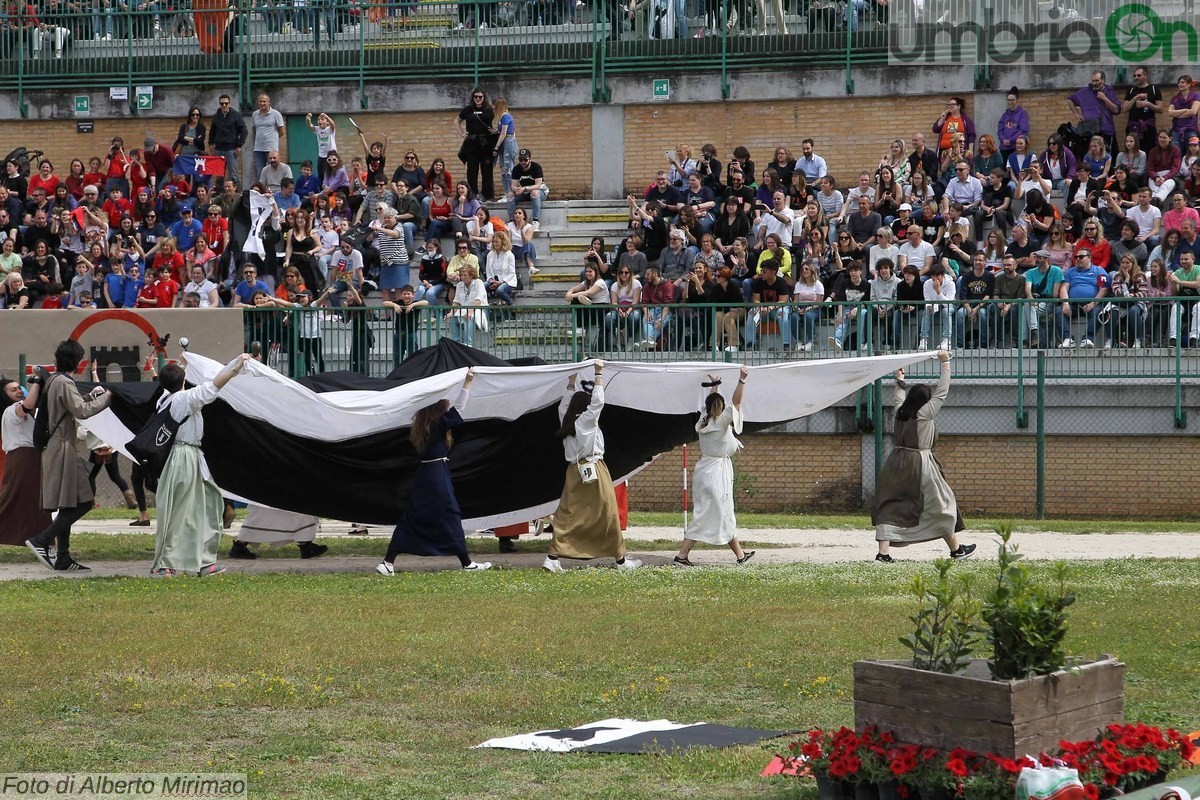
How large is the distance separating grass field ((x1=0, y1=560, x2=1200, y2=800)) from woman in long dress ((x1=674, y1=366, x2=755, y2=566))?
885 mm

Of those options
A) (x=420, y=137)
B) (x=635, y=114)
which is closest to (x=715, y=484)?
(x=635, y=114)

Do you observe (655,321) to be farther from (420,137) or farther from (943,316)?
(420,137)

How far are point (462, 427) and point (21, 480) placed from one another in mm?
4736

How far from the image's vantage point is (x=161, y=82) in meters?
34.5

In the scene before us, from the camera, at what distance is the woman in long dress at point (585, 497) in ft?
53.1

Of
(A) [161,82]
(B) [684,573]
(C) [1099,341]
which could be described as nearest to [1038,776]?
(B) [684,573]

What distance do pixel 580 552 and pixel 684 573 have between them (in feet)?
3.65

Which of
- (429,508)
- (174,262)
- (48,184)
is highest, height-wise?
(48,184)

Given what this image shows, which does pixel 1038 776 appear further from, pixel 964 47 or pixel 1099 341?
pixel 964 47

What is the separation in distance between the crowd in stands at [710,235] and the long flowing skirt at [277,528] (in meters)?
7.32

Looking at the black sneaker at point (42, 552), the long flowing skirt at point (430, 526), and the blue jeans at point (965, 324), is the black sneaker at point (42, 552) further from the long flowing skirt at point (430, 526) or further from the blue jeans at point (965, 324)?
the blue jeans at point (965, 324)

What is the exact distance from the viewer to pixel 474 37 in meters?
33.4

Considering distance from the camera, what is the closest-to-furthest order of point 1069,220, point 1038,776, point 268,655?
1. point 1038,776
2. point 268,655
3. point 1069,220

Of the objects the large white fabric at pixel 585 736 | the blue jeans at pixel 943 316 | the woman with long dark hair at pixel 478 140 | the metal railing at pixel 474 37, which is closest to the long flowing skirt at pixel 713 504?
the large white fabric at pixel 585 736
